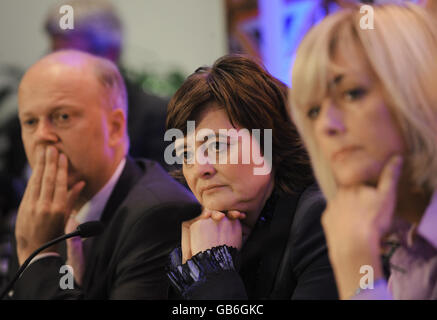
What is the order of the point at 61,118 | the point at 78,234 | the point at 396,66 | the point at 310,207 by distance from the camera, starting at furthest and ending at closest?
the point at 61,118 < the point at 78,234 < the point at 310,207 < the point at 396,66

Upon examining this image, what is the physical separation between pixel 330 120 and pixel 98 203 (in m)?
0.68

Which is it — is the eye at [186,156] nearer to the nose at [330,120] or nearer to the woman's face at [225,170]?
the woman's face at [225,170]

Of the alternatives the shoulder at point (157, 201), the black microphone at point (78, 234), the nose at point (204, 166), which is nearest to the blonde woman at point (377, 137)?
the nose at point (204, 166)

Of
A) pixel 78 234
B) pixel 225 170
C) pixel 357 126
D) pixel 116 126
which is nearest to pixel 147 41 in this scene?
pixel 116 126

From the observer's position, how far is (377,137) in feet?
2.50

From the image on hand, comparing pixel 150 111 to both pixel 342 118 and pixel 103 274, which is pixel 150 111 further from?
pixel 342 118

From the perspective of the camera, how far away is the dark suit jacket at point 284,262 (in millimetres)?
911

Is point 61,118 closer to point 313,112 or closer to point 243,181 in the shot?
point 243,181

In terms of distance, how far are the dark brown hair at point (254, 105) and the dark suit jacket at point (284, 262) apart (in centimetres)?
5

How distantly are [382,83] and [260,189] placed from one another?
333 millimetres

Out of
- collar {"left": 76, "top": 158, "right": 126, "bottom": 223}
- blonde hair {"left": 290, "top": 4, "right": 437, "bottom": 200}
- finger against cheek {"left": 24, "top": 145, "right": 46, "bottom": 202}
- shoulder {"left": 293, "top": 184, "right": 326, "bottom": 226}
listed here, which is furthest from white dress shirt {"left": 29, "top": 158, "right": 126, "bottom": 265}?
blonde hair {"left": 290, "top": 4, "right": 437, "bottom": 200}

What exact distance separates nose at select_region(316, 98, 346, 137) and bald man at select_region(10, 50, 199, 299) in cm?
42

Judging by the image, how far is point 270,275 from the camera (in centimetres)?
97
